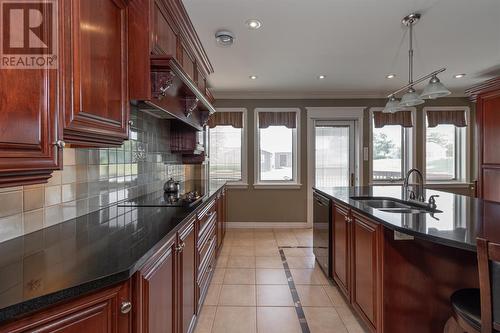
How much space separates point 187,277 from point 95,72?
4.38 feet

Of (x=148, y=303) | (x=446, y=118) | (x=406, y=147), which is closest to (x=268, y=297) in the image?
(x=148, y=303)

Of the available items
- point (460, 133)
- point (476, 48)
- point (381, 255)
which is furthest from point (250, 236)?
point (460, 133)

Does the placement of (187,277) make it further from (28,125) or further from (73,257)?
(28,125)

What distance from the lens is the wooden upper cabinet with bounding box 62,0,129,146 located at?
1070 mm

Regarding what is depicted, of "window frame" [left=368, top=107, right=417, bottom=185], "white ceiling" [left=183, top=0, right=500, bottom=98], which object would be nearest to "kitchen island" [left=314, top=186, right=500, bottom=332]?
"white ceiling" [left=183, top=0, right=500, bottom=98]

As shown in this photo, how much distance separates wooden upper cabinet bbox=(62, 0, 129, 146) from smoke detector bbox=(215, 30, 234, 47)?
1.33m

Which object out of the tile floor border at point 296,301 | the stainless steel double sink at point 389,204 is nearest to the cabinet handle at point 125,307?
the tile floor border at point 296,301

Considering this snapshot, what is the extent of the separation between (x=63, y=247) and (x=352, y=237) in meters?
1.96

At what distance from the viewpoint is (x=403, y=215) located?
1.78 m

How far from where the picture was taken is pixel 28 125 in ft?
2.96

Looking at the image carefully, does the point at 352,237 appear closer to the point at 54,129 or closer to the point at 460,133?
the point at 54,129

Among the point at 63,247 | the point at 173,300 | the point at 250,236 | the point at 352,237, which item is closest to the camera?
the point at 63,247

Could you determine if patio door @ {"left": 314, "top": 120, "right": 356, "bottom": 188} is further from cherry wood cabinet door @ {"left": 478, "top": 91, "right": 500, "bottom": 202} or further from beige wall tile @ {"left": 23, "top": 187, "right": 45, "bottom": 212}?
beige wall tile @ {"left": 23, "top": 187, "right": 45, "bottom": 212}

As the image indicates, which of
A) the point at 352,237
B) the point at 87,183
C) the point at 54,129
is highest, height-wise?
the point at 54,129
